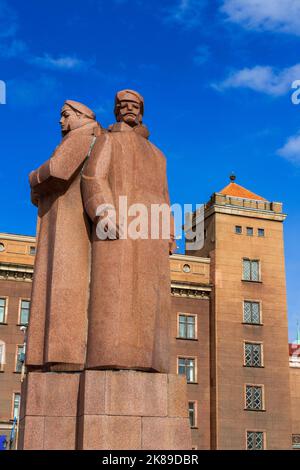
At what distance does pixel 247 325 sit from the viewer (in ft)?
152

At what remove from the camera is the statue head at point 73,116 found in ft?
30.5

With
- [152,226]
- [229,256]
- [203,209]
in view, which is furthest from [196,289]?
[152,226]

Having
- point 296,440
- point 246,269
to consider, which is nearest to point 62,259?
point 246,269

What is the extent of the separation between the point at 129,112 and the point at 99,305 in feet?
9.02

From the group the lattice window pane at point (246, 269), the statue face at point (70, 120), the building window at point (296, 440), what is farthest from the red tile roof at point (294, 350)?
the statue face at point (70, 120)

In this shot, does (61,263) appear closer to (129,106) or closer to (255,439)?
(129,106)

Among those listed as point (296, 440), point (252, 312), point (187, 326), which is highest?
point (252, 312)

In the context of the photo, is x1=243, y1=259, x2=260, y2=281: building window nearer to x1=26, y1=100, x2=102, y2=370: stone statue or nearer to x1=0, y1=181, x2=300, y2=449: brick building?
x1=0, y1=181, x2=300, y2=449: brick building

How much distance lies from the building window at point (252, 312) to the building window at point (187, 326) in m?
3.48

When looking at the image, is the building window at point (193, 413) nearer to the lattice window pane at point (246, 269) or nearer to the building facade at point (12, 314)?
→ the lattice window pane at point (246, 269)

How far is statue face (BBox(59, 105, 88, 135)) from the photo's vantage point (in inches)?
366

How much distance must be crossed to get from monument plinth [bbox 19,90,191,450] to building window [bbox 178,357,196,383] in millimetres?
36372

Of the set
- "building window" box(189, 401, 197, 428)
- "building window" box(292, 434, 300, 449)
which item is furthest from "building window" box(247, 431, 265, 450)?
"building window" box(292, 434, 300, 449)

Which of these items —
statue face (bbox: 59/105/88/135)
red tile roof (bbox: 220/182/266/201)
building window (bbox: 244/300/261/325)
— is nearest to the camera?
statue face (bbox: 59/105/88/135)
